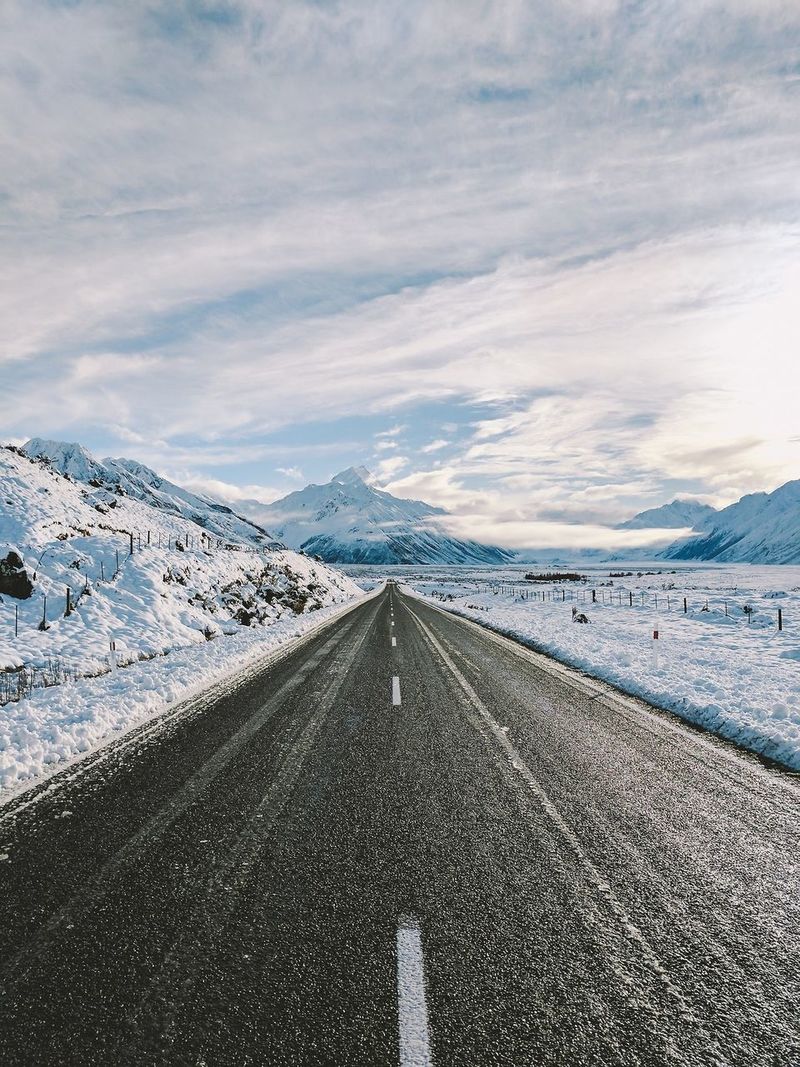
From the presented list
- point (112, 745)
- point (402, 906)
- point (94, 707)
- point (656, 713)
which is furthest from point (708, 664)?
point (94, 707)

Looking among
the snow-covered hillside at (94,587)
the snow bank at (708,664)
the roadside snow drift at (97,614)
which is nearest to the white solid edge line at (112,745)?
the roadside snow drift at (97,614)

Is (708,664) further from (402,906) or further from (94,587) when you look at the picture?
(94,587)

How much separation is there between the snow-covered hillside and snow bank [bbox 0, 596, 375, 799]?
54.9 inches

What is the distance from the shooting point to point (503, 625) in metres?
23.6

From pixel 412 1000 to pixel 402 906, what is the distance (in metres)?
0.86

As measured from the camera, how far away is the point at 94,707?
338 inches

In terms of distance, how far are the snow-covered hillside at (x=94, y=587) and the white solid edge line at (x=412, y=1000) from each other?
10.2m

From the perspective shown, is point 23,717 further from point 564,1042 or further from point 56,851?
point 564,1042

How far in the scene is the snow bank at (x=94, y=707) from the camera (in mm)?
6500

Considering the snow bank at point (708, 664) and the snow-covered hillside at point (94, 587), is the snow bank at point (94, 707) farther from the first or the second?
the snow bank at point (708, 664)

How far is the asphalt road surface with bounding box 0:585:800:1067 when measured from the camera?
2627 mm

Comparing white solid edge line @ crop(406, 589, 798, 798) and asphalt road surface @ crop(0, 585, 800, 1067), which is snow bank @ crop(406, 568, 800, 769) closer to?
white solid edge line @ crop(406, 589, 798, 798)

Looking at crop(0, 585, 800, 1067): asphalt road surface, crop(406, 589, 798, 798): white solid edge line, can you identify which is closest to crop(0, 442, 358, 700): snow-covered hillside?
crop(0, 585, 800, 1067): asphalt road surface

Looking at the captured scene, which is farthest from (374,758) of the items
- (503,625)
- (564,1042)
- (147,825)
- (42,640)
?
(503,625)
